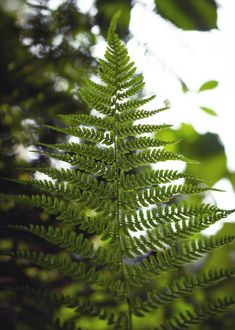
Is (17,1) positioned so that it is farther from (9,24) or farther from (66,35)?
(66,35)

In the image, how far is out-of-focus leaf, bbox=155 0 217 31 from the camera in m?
1.54

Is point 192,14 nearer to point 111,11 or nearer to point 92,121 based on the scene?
point 111,11

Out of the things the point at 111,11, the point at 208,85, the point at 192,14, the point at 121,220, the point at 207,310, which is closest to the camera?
the point at 207,310

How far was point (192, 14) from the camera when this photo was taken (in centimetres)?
156

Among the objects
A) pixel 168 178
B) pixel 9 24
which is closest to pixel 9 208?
pixel 168 178

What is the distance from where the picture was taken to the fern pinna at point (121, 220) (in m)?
0.71

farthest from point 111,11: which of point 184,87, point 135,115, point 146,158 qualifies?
point 146,158

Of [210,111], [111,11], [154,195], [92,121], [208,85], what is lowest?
[154,195]

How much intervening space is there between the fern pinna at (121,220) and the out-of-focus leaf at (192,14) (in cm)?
77

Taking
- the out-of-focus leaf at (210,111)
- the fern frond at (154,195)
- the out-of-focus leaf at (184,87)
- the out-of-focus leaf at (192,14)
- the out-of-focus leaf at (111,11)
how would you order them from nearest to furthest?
the fern frond at (154,195) → the out-of-focus leaf at (192,14) → the out-of-focus leaf at (111,11) → the out-of-focus leaf at (210,111) → the out-of-focus leaf at (184,87)

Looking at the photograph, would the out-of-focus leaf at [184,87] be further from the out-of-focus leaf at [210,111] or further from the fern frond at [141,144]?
the fern frond at [141,144]

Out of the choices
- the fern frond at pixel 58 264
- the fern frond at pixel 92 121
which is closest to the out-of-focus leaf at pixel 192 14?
the fern frond at pixel 92 121

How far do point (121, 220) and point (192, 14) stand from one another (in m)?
1.16

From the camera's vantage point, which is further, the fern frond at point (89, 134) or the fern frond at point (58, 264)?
the fern frond at point (89, 134)
